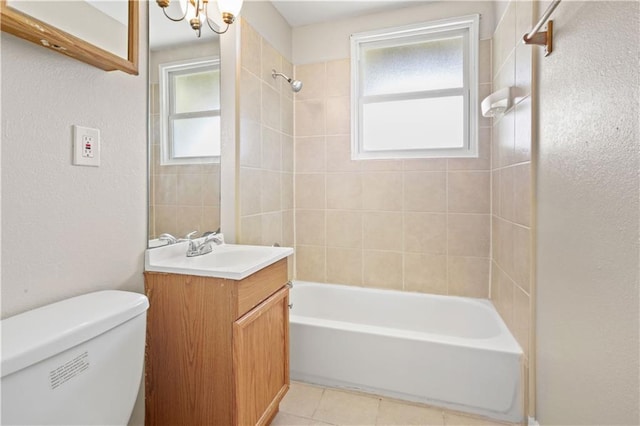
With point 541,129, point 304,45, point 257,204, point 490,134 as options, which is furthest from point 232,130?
point 490,134

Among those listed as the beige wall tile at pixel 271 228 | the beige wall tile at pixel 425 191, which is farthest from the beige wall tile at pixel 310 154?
the beige wall tile at pixel 425 191

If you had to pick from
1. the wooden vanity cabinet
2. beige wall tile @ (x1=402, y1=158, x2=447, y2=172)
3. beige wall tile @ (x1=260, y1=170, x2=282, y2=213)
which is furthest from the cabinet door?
beige wall tile @ (x1=402, y1=158, x2=447, y2=172)

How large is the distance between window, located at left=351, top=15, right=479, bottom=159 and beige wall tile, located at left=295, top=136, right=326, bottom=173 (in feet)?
0.89

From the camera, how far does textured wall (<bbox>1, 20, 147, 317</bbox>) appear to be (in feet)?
2.70

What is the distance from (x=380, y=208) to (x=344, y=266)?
0.56m

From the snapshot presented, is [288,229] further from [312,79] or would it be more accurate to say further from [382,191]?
[312,79]

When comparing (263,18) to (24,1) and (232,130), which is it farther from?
(24,1)

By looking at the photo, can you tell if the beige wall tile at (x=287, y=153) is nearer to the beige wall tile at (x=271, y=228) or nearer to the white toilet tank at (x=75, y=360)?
the beige wall tile at (x=271, y=228)

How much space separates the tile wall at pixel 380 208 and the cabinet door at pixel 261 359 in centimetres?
103

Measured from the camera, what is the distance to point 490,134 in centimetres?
210

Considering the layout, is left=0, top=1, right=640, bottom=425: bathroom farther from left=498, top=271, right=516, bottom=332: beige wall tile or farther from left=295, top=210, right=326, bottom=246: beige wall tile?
left=295, top=210, right=326, bottom=246: beige wall tile

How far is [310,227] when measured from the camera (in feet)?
8.37

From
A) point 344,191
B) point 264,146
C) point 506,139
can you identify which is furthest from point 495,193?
point 264,146

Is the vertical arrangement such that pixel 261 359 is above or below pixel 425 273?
below
